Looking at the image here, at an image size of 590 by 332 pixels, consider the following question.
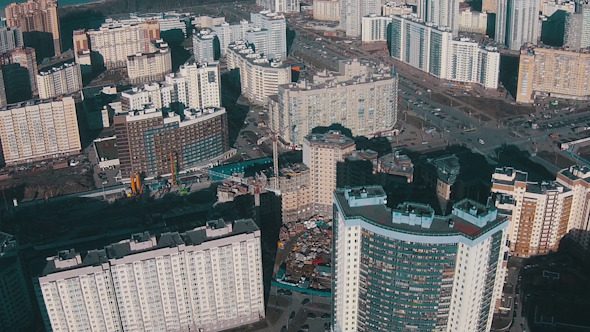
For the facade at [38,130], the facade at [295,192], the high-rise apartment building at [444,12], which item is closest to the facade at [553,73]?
the high-rise apartment building at [444,12]

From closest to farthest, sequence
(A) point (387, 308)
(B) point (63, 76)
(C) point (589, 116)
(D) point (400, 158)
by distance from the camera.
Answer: (A) point (387, 308), (D) point (400, 158), (C) point (589, 116), (B) point (63, 76)

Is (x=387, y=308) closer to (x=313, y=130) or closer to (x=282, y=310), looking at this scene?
(x=282, y=310)

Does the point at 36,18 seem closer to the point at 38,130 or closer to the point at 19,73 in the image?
the point at 19,73

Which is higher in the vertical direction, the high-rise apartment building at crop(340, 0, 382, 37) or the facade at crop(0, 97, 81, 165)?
the high-rise apartment building at crop(340, 0, 382, 37)

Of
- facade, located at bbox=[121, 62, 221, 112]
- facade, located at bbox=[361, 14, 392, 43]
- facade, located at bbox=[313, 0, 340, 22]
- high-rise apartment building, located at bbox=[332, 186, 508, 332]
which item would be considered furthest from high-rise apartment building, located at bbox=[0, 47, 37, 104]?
high-rise apartment building, located at bbox=[332, 186, 508, 332]

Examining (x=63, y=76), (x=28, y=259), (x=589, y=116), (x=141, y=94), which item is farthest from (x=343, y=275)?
(x=63, y=76)

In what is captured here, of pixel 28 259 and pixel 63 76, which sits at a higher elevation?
pixel 63 76

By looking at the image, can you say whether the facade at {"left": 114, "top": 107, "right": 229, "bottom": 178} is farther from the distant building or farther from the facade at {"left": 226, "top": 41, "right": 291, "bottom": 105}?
the distant building
